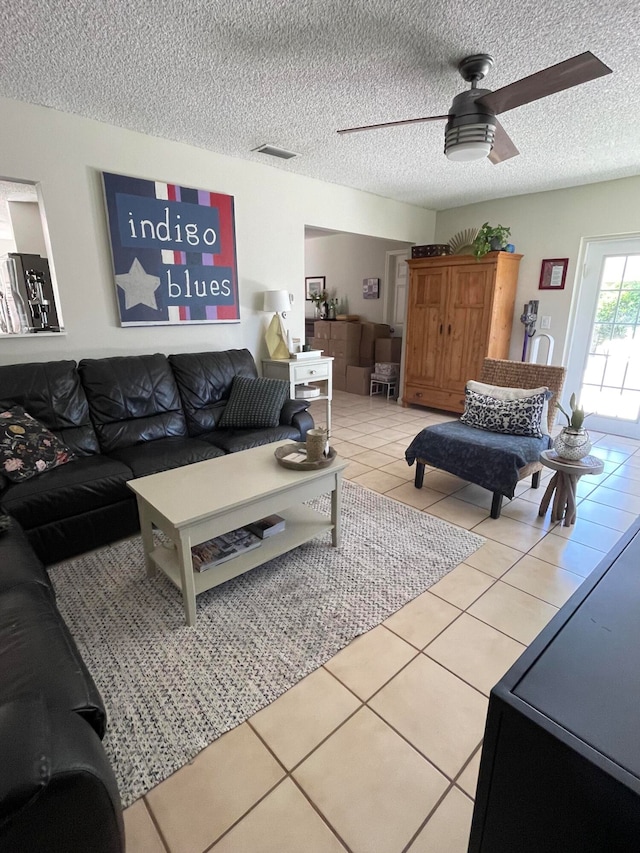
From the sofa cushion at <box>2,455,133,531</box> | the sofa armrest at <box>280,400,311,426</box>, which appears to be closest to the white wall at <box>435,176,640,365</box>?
the sofa armrest at <box>280,400,311,426</box>

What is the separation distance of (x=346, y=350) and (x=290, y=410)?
11.6 ft

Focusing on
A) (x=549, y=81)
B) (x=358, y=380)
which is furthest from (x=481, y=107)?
(x=358, y=380)

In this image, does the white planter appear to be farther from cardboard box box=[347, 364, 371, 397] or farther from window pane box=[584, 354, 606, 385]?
cardboard box box=[347, 364, 371, 397]

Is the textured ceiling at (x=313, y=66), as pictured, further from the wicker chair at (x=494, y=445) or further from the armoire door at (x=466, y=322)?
the wicker chair at (x=494, y=445)

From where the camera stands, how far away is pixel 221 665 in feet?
5.34

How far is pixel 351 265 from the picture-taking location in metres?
6.96

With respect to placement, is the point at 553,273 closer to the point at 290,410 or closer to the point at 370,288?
the point at 370,288

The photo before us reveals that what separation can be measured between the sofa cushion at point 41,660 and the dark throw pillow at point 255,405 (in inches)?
74.2

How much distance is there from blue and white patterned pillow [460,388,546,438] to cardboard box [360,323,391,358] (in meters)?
3.48

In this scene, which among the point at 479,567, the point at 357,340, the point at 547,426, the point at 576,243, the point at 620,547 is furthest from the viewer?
the point at 357,340

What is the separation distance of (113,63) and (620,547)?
2933 millimetres

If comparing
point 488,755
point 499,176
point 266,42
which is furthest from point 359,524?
point 499,176

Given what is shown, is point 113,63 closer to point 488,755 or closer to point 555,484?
point 488,755

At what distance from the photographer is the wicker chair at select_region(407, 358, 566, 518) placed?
2.70m
